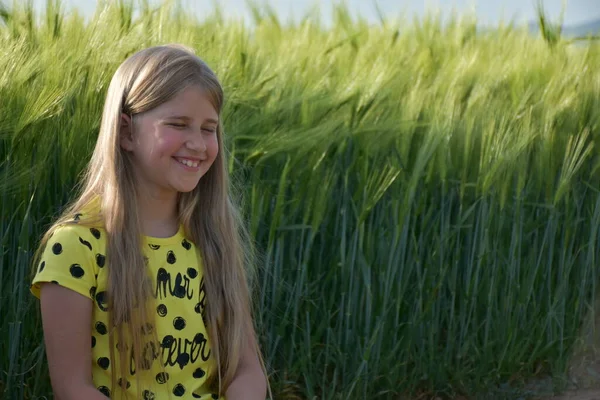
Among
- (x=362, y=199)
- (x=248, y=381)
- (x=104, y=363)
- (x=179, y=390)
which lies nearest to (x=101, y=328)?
(x=104, y=363)

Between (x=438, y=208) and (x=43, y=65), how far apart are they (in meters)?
1.22

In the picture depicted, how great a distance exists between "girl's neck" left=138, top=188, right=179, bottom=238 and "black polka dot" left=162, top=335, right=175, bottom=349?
0.18 meters

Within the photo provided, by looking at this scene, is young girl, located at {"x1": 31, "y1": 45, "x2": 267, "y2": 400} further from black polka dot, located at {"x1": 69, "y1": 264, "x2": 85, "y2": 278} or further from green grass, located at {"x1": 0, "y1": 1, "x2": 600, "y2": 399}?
green grass, located at {"x1": 0, "y1": 1, "x2": 600, "y2": 399}

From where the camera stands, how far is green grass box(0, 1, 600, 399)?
224 cm

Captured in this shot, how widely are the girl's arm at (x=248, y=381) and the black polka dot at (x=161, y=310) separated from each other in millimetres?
190

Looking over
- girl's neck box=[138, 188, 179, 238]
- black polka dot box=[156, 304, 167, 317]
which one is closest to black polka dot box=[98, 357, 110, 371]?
black polka dot box=[156, 304, 167, 317]

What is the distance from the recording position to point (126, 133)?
170 cm

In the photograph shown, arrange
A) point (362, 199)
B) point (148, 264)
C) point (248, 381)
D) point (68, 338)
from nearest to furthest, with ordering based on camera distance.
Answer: point (68, 338) → point (148, 264) → point (248, 381) → point (362, 199)

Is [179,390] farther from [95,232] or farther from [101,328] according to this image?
[95,232]

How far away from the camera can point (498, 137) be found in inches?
110

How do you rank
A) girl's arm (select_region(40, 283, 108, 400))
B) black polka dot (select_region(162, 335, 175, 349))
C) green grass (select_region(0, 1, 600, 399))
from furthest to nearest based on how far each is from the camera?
1. green grass (select_region(0, 1, 600, 399))
2. black polka dot (select_region(162, 335, 175, 349))
3. girl's arm (select_region(40, 283, 108, 400))

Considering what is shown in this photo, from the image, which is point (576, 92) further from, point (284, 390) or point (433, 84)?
point (284, 390)

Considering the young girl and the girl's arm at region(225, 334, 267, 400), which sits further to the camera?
the girl's arm at region(225, 334, 267, 400)

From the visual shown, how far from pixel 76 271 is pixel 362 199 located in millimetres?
1197
